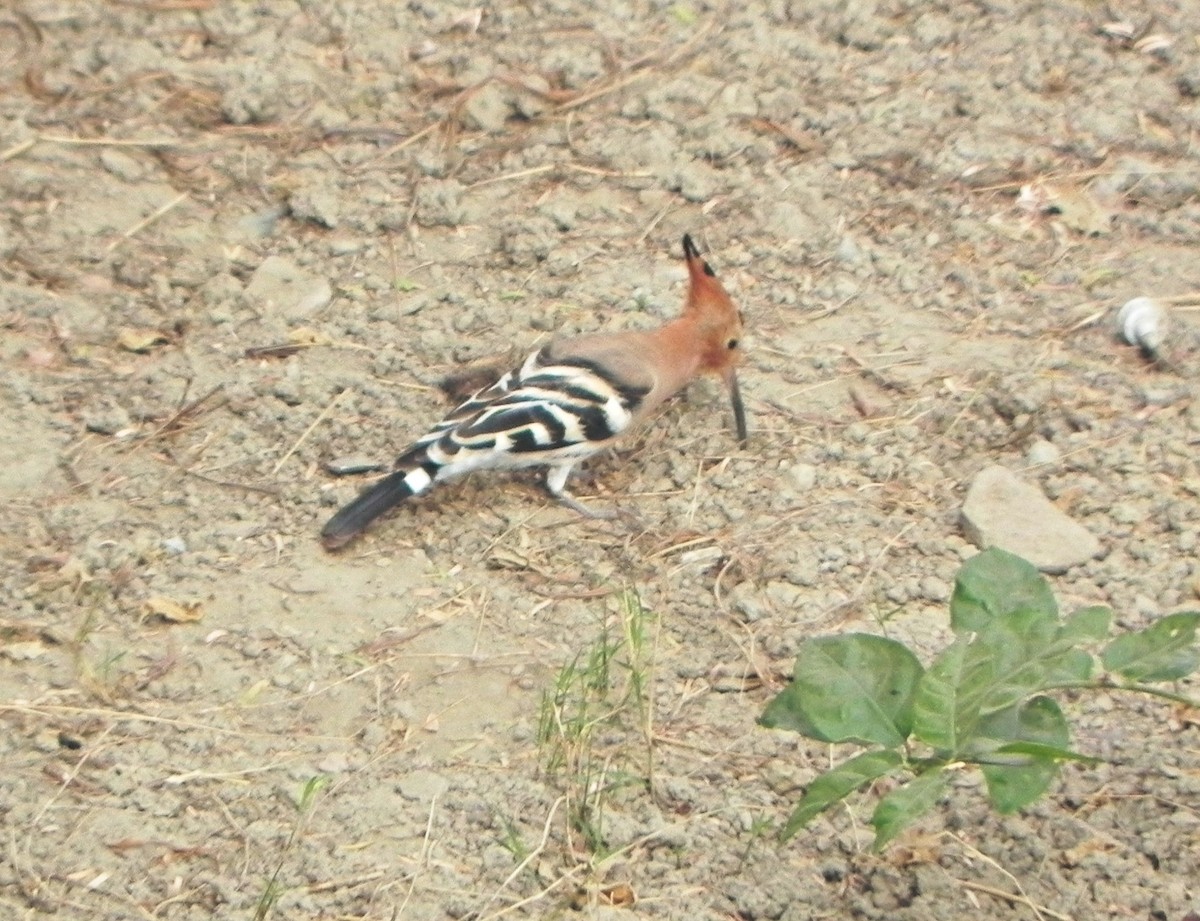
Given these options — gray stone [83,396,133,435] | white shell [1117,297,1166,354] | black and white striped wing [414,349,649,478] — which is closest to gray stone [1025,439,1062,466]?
white shell [1117,297,1166,354]

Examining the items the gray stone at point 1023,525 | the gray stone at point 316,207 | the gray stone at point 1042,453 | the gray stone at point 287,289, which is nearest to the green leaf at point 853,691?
the gray stone at point 1023,525

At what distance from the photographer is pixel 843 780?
2.83 meters

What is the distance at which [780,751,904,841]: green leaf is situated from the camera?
282 centimetres

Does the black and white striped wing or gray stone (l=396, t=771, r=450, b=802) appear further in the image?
the black and white striped wing

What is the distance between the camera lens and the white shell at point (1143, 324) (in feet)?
16.1

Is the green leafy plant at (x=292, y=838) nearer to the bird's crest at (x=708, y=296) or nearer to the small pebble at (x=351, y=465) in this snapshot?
the small pebble at (x=351, y=465)

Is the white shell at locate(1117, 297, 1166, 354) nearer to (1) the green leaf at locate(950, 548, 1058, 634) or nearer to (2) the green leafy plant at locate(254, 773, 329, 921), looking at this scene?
(1) the green leaf at locate(950, 548, 1058, 634)

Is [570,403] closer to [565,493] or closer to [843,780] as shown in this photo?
[565,493]

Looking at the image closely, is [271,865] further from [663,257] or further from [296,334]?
[663,257]

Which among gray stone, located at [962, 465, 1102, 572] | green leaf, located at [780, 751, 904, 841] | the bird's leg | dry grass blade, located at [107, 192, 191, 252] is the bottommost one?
the bird's leg

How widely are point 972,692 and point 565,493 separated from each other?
204 centimetres

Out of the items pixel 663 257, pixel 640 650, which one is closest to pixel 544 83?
pixel 663 257

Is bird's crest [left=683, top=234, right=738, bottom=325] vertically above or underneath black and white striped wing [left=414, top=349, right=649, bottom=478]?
above

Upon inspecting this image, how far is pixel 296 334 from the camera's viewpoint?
5094 millimetres
